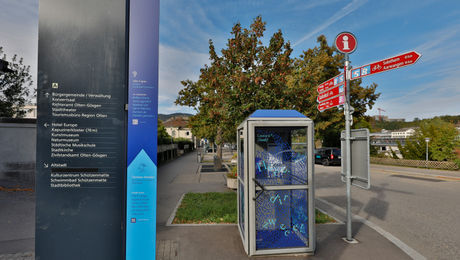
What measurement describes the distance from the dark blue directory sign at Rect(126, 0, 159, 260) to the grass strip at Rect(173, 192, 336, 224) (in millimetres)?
3387

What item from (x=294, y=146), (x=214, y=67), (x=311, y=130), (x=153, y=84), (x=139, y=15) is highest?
(x=214, y=67)

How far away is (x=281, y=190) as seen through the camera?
13.1 ft

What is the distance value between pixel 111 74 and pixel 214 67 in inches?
252

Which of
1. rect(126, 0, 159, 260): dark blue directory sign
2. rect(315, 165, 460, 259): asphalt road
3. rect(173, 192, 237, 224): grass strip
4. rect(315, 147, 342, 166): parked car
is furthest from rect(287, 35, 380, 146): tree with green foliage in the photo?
rect(126, 0, 159, 260): dark blue directory sign

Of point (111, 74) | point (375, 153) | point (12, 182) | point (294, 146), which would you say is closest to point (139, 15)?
point (111, 74)

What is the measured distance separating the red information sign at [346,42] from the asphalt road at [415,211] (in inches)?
147

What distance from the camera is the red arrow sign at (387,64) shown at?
3.52m

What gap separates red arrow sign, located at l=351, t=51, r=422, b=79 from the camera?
352 centimetres

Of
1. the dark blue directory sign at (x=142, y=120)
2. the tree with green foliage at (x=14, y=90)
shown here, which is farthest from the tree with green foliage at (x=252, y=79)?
the tree with green foliage at (x=14, y=90)

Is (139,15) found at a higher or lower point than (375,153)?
higher

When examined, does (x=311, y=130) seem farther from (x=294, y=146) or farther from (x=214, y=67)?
(x=214, y=67)

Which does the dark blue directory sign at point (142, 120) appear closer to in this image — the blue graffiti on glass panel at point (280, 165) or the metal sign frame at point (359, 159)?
the blue graffiti on glass panel at point (280, 165)

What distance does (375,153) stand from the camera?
78.8 ft

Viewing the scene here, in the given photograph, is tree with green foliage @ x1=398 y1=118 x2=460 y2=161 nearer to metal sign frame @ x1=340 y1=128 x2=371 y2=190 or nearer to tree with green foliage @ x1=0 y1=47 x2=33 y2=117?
metal sign frame @ x1=340 y1=128 x2=371 y2=190
